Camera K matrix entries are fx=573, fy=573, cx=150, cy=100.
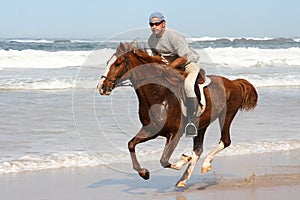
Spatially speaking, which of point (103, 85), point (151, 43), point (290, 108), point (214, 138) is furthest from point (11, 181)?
point (290, 108)

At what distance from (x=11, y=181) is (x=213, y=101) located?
9.34ft

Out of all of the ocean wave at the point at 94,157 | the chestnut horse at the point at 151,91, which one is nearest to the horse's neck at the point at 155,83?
the chestnut horse at the point at 151,91

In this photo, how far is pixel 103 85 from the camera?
247 inches

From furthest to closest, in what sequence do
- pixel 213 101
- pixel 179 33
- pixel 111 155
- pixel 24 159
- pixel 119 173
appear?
1. pixel 111 155
2. pixel 24 159
3. pixel 119 173
4. pixel 213 101
5. pixel 179 33

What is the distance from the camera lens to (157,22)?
6.51m

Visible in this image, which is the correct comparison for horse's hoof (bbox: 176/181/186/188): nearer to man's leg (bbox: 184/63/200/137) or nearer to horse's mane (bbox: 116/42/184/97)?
man's leg (bbox: 184/63/200/137)

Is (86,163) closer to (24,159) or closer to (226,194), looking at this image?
(24,159)

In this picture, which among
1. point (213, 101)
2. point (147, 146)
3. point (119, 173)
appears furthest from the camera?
point (147, 146)

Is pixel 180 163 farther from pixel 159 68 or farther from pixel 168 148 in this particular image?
pixel 159 68

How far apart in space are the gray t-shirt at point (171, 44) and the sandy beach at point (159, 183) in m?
1.71

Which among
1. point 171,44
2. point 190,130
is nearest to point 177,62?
point 171,44

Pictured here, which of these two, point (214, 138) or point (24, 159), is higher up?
point (24, 159)

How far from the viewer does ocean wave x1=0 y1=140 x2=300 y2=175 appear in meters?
8.43

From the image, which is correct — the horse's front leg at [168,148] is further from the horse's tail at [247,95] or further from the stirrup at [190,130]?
the horse's tail at [247,95]
